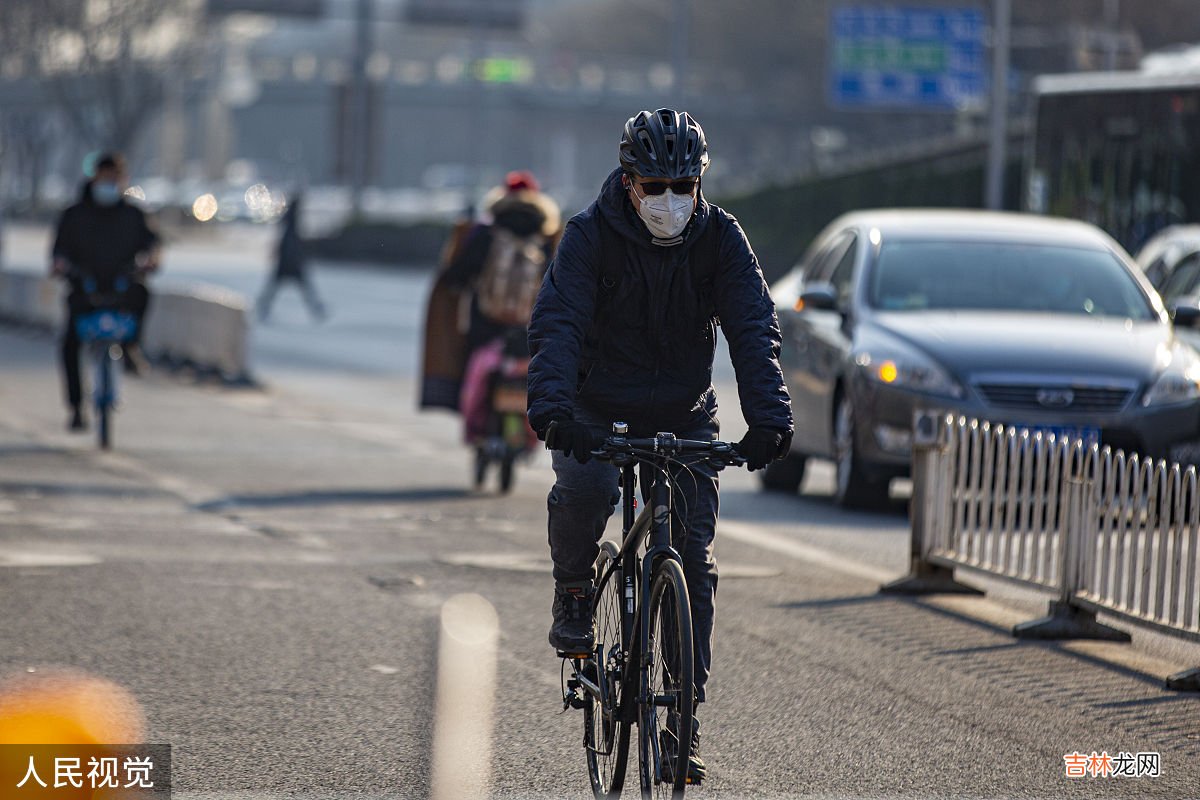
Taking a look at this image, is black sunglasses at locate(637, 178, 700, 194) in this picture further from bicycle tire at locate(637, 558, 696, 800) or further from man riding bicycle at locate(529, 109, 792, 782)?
bicycle tire at locate(637, 558, 696, 800)

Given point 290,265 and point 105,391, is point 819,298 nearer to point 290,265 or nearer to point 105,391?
point 105,391

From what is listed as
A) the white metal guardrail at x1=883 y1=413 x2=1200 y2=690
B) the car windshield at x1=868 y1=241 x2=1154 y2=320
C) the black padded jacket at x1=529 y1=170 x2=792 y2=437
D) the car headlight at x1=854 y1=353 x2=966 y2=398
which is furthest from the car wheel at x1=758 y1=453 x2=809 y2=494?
the black padded jacket at x1=529 y1=170 x2=792 y2=437

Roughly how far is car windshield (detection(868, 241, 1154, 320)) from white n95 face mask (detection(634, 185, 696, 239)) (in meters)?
7.65

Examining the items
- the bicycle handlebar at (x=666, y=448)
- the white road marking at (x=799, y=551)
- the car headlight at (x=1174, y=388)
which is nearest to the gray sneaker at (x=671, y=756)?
the bicycle handlebar at (x=666, y=448)

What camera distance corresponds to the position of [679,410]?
18.6 ft

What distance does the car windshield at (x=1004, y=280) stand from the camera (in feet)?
42.5

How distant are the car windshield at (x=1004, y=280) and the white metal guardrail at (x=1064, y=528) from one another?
3.17 m

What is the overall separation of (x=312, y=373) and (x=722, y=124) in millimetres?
84544

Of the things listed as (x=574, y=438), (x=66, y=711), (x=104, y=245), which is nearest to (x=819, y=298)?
(x=104, y=245)

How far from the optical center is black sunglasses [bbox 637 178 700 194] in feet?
17.8

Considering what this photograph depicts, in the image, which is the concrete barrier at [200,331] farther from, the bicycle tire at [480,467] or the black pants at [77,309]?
the bicycle tire at [480,467]

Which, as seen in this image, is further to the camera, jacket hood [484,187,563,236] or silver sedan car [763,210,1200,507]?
jacket hood [484,187,563,236]

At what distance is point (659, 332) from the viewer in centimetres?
561

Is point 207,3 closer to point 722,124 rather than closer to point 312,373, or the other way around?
point 312,373
